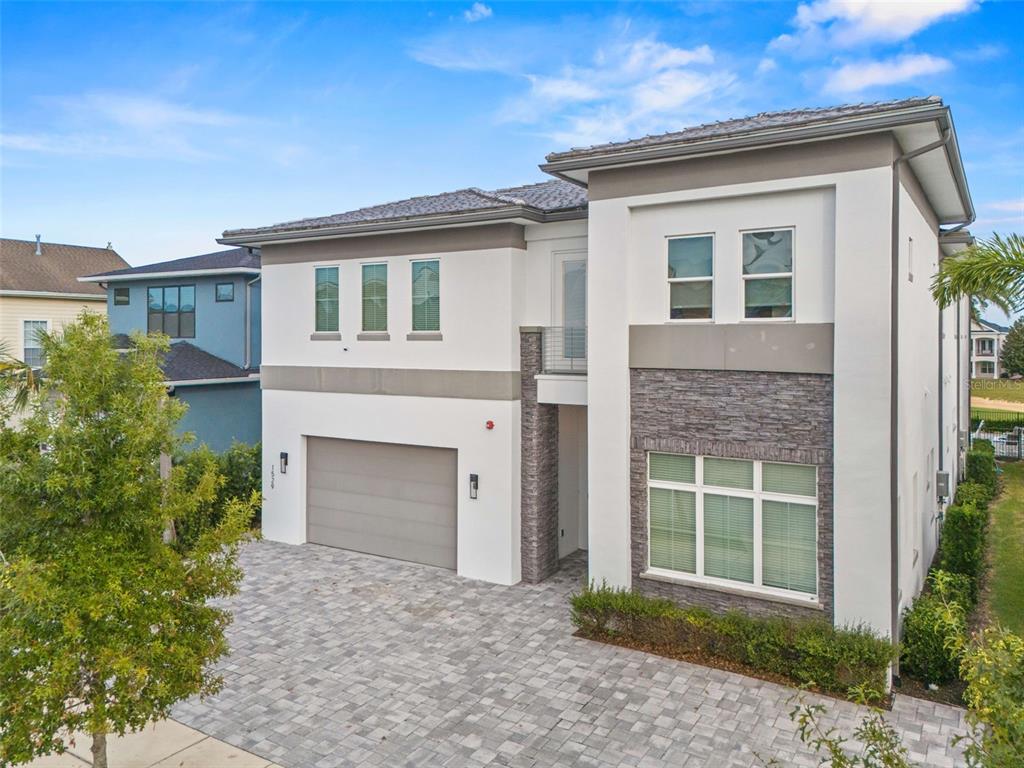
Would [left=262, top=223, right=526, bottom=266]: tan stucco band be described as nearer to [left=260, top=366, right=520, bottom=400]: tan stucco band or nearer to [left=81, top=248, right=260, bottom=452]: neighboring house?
[left=260, top=366, right=520, bottom=400]: tan stucco band

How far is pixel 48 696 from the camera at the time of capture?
532cm

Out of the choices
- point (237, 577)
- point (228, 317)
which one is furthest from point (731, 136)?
point (228, 317)

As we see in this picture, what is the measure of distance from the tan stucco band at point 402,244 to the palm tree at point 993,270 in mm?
6893

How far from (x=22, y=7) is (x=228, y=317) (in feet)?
29.9

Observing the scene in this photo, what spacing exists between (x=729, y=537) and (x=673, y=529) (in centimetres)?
81

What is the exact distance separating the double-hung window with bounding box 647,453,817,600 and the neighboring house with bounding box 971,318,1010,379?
6597 cm

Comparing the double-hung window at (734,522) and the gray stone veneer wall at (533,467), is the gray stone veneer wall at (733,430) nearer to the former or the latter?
the double-hung window at (734,522)

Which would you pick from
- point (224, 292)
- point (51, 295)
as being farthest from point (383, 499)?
point (51, 295)

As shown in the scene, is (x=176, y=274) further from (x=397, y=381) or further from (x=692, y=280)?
(x=692, y=280)

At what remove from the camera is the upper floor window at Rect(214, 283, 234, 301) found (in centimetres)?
2125

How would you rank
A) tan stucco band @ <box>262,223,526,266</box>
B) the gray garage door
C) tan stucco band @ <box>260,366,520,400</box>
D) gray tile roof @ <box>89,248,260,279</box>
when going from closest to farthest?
tan stucco band @ <box>262,223,526,266</box> → tan stucco band @ <box>260,366,520,400</box> → the gray garage door → gray tile roof @ <box>89,248,260,279</box>

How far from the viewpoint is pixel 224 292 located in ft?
70.0

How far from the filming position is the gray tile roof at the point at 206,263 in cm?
2163

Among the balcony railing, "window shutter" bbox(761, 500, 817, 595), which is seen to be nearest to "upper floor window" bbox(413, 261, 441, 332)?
the balcony railing
